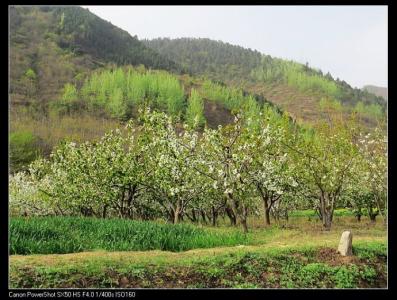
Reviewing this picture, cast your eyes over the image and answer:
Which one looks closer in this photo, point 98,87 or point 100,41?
point 98,87

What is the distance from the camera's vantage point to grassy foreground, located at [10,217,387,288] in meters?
12.0

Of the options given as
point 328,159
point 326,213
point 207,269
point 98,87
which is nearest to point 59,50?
point 98,87

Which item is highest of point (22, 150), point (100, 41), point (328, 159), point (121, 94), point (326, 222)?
point (100, 41)

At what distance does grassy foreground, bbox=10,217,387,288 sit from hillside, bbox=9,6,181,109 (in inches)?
4119

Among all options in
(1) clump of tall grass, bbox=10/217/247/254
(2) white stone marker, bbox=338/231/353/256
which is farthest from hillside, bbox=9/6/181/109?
(2) white stone marker, bbox=338/231/353/256

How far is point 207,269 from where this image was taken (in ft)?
42.1

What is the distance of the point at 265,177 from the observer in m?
22.3

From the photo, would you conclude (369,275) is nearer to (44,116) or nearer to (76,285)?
(76,285)

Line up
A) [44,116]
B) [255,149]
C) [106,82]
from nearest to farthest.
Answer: [255,149] < [44,116] < [106,82]

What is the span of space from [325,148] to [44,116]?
90272 mm

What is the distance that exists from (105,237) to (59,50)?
135174 mm

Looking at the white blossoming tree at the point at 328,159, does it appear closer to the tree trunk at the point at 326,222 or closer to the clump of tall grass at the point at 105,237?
the tree trunk at the point at 326,222

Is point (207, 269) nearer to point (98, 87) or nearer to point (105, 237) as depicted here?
point (105, 237)

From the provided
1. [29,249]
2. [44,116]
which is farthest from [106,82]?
[29,249]
